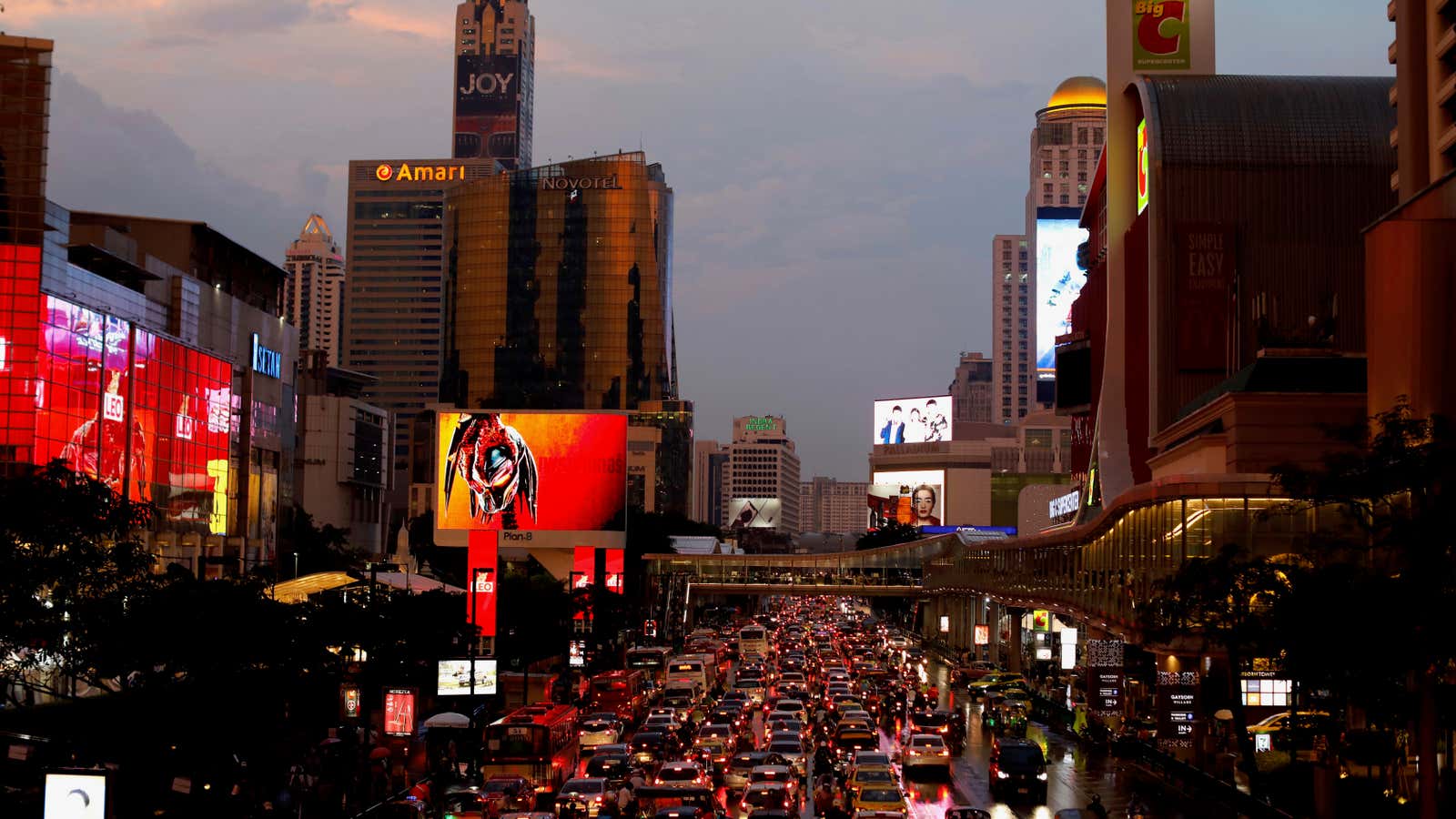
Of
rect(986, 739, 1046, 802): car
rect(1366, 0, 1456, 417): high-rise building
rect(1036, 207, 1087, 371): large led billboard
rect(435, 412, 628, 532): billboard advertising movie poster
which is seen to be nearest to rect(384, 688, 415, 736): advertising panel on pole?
rect(986, 739, 1046, 802): car

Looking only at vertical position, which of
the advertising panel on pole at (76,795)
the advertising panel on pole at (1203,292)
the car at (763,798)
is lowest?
the car at (763,798)

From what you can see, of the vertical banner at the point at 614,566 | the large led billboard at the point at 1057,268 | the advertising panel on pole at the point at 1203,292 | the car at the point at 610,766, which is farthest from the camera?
the large led billboard at the point at 1057,268

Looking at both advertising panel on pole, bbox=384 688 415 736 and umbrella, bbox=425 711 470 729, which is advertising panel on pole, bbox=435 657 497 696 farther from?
advertising panel on pole, bbox=384 688 415 736

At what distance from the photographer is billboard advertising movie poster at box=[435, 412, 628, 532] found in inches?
4210

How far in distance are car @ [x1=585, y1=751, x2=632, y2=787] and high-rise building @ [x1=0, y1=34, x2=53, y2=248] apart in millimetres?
44243

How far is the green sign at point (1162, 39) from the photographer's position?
294 feet

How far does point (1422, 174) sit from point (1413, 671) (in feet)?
81.9

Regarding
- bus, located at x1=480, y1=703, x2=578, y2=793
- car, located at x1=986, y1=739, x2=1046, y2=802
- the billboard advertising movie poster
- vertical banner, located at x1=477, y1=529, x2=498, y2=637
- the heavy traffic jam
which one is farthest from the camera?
the billboard advertising movie poster

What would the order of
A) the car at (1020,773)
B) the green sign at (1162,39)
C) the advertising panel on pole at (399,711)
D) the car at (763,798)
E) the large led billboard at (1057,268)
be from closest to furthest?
1. the car at (763,798)
2. the car at (1020,773)
3. the advertising panel on pole at (399,711)
4. the green sign at (1162,39)
5. the large led billboard at (1057,268)

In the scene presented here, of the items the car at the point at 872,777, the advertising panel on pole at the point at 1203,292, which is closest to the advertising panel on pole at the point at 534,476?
the advertising panel on pole at the point at 1203,292

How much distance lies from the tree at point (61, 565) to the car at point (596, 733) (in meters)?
14.0

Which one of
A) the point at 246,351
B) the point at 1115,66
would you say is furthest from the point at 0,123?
the point at 1115,66

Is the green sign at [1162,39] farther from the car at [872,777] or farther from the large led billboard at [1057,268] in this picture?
the large led billboard at [1057,268]

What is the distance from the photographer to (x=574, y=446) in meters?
110
